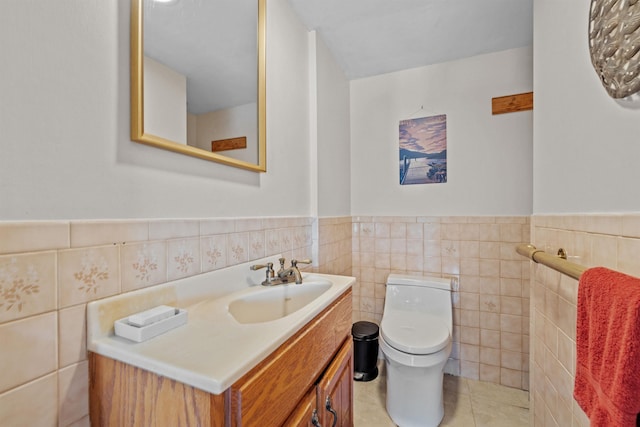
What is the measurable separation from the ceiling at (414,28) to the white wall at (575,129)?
50 centimetres

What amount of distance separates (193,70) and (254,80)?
13.1 inches

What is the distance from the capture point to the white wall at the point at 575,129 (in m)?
0.66

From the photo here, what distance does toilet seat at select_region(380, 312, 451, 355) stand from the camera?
1436 millimetres

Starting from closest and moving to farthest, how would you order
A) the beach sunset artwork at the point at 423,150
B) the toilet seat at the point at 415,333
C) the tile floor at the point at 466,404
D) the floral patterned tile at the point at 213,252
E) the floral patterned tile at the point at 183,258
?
the floral patterned tile at the point at 183,258 → the floral patterned tile at the point at 213,252 → the toilet seat at the point at 415,333 → the tile floor at the point at 466,404 → the beach sunset artwork at the point at 423,150

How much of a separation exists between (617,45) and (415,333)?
1.45m

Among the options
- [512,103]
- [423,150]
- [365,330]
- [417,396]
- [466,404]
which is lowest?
[466,404]

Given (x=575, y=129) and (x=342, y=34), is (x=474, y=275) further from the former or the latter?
(x=342, y=34)

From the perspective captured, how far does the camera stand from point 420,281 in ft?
6.39

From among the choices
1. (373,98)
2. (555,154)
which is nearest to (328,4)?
(373,98)

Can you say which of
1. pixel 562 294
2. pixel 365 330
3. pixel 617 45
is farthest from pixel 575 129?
pixel 365 330

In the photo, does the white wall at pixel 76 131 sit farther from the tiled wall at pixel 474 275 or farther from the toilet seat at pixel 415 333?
the tiled wall at pixel 474 275

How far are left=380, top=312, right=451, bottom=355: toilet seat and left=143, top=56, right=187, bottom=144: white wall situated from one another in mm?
1421

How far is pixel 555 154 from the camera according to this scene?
1.01 metres

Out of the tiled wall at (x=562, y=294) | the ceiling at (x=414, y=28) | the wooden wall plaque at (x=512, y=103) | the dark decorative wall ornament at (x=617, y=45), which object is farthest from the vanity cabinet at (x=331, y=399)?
the wooden wall plaque at (x=512, y=103)
